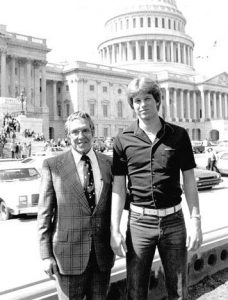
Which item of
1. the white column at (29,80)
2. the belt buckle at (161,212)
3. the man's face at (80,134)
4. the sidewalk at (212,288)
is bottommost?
the sidewalk at (212,288)

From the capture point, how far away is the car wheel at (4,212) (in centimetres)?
1043

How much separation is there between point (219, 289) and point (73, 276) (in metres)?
3.14

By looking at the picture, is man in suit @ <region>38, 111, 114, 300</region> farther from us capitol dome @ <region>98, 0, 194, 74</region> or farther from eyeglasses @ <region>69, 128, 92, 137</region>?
us capitol dome @ <region>98, 0, 194, 74</region>

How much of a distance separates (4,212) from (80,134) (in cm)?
786

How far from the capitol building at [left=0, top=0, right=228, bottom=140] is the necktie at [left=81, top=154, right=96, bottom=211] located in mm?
37527

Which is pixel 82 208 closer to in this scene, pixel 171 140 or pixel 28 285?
pixel 171 140

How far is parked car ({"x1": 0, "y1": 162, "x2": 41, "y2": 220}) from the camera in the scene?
10203mm

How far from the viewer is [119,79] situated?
240ft

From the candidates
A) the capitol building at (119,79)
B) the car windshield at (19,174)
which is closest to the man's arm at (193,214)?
the car windshield at (19,174)

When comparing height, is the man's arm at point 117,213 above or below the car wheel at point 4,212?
above

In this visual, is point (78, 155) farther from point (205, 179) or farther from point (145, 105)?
point (205, 179)

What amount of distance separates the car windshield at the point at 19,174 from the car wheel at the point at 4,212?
102 centimetres

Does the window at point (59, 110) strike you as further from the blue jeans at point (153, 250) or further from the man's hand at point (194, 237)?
the man's hand at point (194, 237)

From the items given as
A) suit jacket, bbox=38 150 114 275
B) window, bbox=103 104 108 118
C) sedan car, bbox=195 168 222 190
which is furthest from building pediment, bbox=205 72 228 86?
suit jacket, bbox=38 150 114 275
